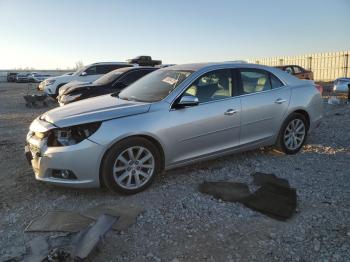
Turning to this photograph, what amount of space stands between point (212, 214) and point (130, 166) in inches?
45.5

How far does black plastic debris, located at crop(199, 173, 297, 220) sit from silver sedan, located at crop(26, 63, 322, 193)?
1.89 ft

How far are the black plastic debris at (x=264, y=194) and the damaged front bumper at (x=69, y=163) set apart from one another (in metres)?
1.34

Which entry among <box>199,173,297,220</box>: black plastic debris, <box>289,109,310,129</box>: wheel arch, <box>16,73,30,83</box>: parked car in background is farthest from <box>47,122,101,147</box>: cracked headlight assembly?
<box>16,73,30,83</box>: parked car in background

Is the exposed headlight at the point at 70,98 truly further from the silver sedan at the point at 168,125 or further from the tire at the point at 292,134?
the tire at the point at 292,134

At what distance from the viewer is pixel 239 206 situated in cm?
418

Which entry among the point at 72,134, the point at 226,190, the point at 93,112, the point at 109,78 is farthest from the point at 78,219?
the point at 109,78

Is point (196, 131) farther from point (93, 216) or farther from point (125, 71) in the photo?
point (125, 71)

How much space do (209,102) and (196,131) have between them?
47 cm

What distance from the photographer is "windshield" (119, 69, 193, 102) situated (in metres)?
5.08

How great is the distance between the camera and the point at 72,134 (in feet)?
14.4

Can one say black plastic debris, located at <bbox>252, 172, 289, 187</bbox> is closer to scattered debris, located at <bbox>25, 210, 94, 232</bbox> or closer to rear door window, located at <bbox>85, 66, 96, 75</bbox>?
scattered debris, located at <bbox>25, 210, 94, 232</bbox>

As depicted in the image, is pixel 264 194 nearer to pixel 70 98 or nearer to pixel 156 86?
pixel 156 86

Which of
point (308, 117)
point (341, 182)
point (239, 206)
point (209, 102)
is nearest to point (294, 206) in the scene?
point (239, 206)

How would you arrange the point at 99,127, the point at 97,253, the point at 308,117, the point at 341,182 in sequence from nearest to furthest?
the point at 97,253
the point at 99,127
the point at 341,182
the point at 308,117
